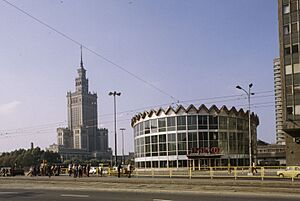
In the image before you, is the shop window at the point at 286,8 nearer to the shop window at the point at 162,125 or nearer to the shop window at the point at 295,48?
the shop window at the point at 295,48

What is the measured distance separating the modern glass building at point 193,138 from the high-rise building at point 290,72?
19315 mm

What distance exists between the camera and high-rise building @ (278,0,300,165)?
208 feet

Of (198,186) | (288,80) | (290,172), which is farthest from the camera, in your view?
(288,80)

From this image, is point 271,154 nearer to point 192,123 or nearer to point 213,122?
point 213,122

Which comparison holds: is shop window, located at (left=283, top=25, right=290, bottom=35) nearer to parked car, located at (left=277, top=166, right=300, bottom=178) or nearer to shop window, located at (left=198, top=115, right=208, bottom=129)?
shop window, located at (left=198, top=115, right=208, bottom=129)

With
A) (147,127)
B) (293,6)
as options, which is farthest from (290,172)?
(147,127)

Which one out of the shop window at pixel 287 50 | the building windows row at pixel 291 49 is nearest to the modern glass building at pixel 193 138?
the shop window at pixel 287 50

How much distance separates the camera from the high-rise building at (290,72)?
6333 cm

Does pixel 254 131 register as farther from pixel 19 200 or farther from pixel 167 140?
pixel 19 200

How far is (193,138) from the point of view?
83125mm

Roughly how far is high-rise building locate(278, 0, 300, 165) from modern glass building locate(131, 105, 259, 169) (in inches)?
760

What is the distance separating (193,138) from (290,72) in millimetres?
25164

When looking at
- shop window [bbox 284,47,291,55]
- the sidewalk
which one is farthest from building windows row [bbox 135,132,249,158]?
the sidewalk

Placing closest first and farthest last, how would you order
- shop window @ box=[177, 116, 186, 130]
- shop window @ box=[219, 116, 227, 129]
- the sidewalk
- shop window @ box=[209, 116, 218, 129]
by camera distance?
the sidewalk
shop window @ box=[209, 116, 218, 129]
shop window @ box=[177, 116, 186, 130]
shop window @ box=[219, 116, 227, 129]
